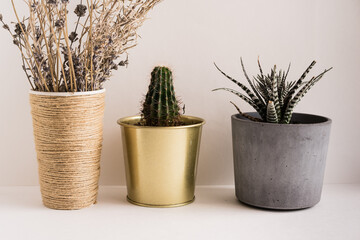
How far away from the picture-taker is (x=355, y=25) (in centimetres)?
143

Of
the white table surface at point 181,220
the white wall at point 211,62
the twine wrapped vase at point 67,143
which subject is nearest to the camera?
the white table surface at point 181,220

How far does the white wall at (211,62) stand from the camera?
1399mm

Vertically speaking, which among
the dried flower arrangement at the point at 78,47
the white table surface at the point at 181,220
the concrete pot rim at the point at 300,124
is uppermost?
the dried flower arrangement at the point at 78,47

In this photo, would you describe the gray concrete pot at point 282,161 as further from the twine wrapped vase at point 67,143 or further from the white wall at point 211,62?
the twine wrapped vase at point 67,143

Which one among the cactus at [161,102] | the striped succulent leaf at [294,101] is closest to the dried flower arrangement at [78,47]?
the cactus at [161,102]

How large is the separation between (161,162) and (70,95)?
0.92ft

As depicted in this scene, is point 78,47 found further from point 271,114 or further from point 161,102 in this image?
point 271,114

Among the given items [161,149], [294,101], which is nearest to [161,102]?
[161,149]

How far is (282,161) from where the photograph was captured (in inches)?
46.7

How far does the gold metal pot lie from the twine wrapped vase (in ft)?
0.31

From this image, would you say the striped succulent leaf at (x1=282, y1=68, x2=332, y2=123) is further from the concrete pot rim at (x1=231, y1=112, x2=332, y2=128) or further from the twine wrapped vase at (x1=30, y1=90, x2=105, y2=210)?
the twine wrapped vase at (x1=30, y1=90, x2=105, y2=210)

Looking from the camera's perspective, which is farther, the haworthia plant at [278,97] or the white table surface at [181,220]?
the haworthia plant at [278,97]

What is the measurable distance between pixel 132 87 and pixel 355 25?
26.9 inches

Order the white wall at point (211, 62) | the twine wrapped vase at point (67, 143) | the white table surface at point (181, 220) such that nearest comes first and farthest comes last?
the white table surface at point (181, 220)
the twine wrapped vase at point (67, 143)
the white wall at point (211, 62)
